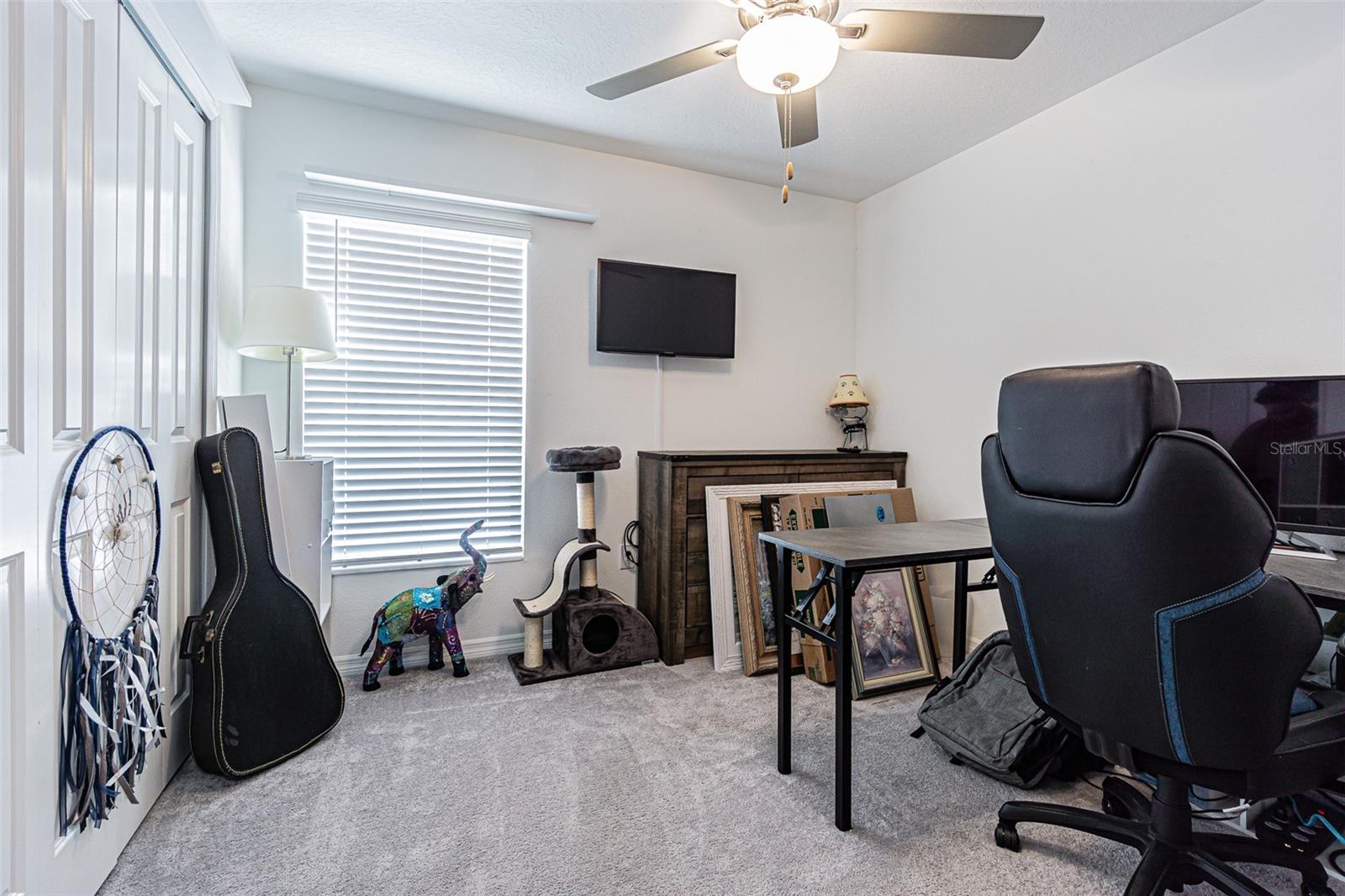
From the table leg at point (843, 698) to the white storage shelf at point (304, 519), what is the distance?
1943mm

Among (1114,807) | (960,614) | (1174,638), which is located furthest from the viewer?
(960,614)

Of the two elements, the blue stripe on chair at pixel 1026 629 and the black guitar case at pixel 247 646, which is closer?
the blue stripe on chair at pixel 1026 629

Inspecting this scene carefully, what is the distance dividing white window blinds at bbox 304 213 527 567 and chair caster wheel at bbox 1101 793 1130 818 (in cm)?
259

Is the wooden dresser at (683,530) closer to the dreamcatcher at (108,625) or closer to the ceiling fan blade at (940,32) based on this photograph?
the ceiling fan blade at (940,32)

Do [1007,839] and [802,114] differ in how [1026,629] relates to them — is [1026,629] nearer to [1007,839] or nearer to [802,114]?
[1007,839]

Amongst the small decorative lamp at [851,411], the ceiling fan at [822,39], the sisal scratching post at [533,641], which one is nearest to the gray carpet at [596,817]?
the sisal scratching post at [533,641]

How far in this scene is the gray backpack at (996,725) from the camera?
1990 mm

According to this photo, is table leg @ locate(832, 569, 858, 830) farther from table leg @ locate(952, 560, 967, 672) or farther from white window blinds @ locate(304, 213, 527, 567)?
white window blinds @ locate(304, 213, 527, 567)

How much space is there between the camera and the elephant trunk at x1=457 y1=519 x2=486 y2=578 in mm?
2900

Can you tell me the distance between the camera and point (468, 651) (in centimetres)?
309

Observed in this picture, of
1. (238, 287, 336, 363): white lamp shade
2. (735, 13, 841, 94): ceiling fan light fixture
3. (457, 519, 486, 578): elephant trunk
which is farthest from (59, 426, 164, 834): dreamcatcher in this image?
(735, 13, 841, 94): ceiling fan light fixture

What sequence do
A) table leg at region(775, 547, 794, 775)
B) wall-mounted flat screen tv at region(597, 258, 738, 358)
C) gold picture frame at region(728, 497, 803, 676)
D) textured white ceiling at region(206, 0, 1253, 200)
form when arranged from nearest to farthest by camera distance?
table leg at region(775, 547, 794, 775) < textured white ceiling at region(206, 0, 1253, 200) < gold picture frame at region(728, 497, 803, 676) < wall-mounted flat screen tv at region(597, 258, 738, 358)

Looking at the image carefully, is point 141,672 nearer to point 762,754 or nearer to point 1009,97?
point 762,754

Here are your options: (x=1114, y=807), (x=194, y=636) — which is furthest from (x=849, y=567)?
(x=194, y=636)
